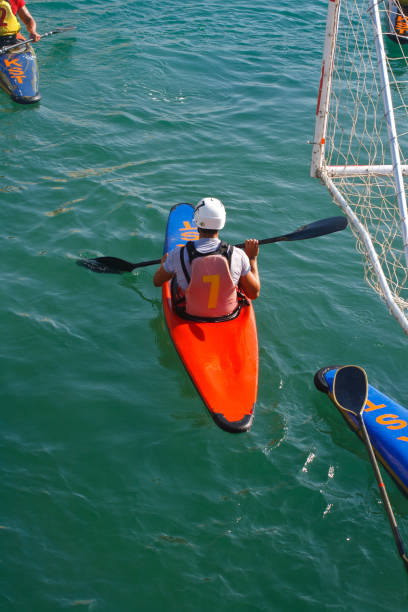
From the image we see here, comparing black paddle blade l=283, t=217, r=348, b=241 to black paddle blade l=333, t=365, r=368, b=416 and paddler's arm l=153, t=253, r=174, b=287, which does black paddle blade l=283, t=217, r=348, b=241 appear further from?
black paddle blade l=333, t=365, r=368, b=416

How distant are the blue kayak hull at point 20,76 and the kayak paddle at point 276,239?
5.21 metres

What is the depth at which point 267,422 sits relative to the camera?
187 inches

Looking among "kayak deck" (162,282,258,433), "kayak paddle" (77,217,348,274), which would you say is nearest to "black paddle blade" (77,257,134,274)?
"kayak paddle" (77,217,348,274)

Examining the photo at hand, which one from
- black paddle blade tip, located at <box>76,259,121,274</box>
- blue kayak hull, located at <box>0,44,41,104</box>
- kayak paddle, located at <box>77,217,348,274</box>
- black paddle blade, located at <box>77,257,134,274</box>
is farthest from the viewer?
blue kayak hull, located at <box>0,44,41,104</box>

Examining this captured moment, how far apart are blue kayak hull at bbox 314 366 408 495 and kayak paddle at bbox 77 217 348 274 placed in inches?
67.6

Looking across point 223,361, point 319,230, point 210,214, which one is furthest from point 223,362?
point 319,230

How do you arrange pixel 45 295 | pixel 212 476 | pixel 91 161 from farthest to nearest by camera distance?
pixel 91 161
pixel 45 295
pixel 212 476

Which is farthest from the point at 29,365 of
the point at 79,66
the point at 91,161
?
the point at 79,66

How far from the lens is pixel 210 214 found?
14.5 ft

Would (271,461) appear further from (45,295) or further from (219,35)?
(219,35)

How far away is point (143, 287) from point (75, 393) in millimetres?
1838

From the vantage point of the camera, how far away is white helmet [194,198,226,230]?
4.40m

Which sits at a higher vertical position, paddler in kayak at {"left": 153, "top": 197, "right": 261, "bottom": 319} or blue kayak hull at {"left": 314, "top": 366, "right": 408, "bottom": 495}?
paddler in kayak at {"left": 153, "top": 197, "right": 261, "bottom": 319}

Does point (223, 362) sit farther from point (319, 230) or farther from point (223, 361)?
point (319, 230)
